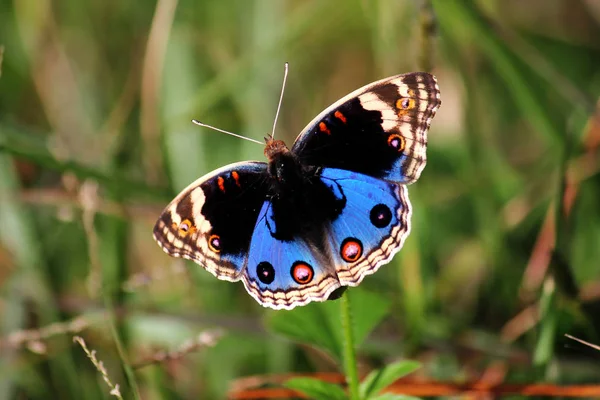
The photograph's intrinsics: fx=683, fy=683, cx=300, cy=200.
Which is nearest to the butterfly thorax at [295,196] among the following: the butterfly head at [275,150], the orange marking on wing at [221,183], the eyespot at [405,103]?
the butterfly head at [275,150]

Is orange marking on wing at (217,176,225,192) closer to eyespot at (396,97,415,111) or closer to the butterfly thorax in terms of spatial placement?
the butterfly thorax

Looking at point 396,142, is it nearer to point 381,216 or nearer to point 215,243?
point 381,216

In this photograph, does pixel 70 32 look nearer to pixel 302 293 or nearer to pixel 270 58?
pixel 270 58

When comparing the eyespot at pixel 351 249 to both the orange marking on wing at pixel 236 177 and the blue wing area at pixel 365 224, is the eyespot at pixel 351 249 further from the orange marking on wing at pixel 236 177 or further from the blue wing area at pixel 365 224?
the orange marking on wing at pixel 236 177

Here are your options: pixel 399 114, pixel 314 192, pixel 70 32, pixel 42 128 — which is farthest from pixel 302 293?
pixel 70 32

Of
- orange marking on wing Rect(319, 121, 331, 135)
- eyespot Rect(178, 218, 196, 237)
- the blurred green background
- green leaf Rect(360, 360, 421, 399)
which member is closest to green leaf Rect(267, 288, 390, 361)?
the blurred green background
